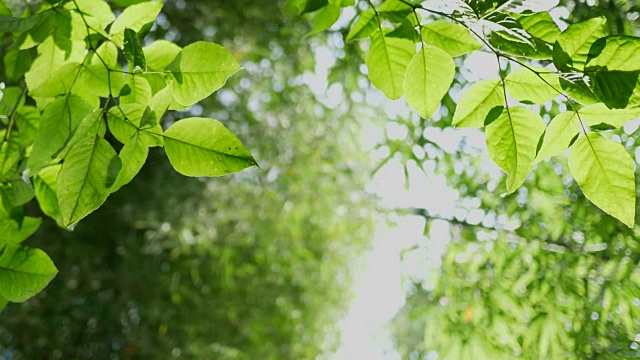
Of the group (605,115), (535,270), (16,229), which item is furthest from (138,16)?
(535,270)

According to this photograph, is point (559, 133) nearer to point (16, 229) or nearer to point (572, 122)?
point (572, 122)

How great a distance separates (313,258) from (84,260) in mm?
531

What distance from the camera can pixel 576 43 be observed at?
0.81 feet

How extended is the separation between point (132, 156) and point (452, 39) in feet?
0.49

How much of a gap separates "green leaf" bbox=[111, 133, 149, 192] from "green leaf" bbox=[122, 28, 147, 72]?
34 millimetres

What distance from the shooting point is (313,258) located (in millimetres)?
1618

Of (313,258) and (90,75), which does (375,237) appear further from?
(90,75)

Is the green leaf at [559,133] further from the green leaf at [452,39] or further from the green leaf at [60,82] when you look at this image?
the green leaf at [60,82]

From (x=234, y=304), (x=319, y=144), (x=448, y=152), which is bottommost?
(x=234, y=304)

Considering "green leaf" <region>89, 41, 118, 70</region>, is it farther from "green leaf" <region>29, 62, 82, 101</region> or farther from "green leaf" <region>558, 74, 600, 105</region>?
"green leaf" <region>558, 74, 600, 105</region>

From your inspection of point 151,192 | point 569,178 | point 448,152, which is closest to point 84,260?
point 151,192

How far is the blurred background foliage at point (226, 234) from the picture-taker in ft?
4.60

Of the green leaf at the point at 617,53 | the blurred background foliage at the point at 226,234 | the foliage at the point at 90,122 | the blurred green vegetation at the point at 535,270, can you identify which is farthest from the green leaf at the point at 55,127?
the blurred background foliage at the point at 226,234

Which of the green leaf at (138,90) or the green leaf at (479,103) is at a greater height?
the green leaf at (479,103)
